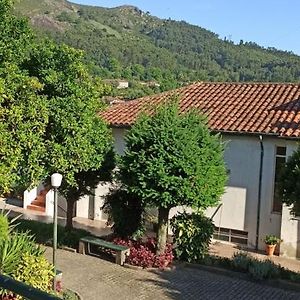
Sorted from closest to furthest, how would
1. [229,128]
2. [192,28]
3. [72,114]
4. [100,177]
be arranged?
[72,114], [100,177], [229,128], [192,28]

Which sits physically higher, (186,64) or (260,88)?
(186,64)

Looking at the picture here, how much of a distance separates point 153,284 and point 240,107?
903 cm

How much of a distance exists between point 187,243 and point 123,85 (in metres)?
65.3

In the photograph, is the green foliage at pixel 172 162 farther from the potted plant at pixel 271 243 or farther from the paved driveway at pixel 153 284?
the potted plant at pixel 271 243

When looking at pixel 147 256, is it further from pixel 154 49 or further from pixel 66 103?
pixel 154 49

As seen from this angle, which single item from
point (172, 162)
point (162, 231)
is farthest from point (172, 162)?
point (162, 231)

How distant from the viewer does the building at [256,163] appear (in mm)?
16578

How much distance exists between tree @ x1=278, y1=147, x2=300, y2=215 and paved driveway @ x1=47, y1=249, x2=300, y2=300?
2216 millimetres

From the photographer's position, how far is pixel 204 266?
13852mm

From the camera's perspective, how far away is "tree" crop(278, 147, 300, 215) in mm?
11641

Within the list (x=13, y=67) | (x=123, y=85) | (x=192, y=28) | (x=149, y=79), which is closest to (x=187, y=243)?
(x=13, y=67)

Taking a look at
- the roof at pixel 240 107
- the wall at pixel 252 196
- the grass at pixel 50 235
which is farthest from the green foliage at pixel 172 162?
the wall at pixel 252 196

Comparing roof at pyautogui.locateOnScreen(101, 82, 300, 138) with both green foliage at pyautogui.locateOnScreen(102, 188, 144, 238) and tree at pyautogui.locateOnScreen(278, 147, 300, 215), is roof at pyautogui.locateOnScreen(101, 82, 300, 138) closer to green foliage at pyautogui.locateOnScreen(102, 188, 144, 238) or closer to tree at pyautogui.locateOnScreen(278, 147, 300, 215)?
green foliage at pyautogui.locateOnScreen(102, 188, 144, 238)

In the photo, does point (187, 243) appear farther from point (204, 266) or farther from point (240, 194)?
point (240, 194)
